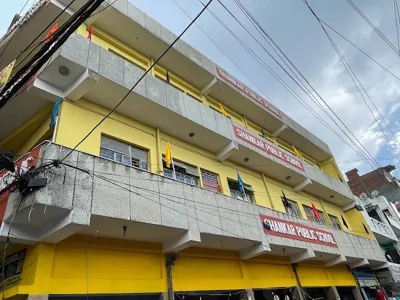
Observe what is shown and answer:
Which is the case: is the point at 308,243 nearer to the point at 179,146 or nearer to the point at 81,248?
the point at 179,146

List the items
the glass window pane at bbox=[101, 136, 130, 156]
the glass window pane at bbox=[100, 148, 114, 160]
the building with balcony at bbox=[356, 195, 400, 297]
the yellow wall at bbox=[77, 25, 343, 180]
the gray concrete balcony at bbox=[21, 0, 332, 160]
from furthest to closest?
1. the building with balcony at bbox=[356, 195, 400, 297]
2. the gray concrete balcony at bbox=[21, 0, 332, 160]
3. the yellow wall at bbox=[77, 25, 343, 180]
4. the glass window pane at bbox=[101, 136, 130, 156]
5. the glass window pane at bbox=[100, 148, 114, 160]

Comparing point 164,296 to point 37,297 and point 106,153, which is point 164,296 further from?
point 106,153

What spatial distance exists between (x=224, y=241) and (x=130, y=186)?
142 inches

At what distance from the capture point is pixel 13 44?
9.19 meters

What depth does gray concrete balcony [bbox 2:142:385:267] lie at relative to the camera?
18.1ft

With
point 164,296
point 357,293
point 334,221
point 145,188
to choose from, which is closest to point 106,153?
point 145,188

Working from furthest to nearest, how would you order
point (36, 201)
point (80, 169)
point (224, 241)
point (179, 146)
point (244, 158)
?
point (244, 158) < point (179, 146) < point (224, 241) < point (80, 169) < point (36, 201)

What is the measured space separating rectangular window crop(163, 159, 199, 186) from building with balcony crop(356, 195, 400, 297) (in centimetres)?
1222

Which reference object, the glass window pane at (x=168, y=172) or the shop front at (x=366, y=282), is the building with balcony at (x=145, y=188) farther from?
the shop front at (x=366, y=282)

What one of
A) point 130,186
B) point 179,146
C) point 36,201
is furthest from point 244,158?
point 36,201

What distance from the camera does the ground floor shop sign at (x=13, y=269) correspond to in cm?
580

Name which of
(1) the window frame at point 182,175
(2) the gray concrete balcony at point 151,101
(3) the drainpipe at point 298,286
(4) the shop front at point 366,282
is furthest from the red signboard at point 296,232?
(4) the shop front at point 366,282

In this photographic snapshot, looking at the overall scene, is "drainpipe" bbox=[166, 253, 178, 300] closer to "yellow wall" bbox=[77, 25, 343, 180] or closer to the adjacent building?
"yellow wall" bbox=[77, 25, 343, 180]

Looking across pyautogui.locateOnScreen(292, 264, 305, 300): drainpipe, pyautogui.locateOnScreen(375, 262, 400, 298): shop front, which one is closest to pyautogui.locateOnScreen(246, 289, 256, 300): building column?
pyautogui.locateOnScreen(292, 264, 305, 300): drainpipe
